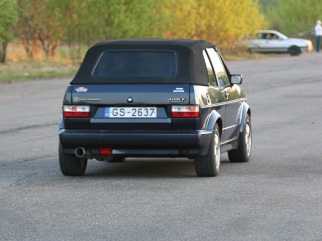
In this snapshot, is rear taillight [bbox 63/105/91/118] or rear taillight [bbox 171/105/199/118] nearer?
rear taillight [bbox 171/105/199/118]

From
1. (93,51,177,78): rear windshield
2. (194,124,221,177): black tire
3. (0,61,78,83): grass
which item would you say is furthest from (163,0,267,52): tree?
(194,124,221,177): black tire

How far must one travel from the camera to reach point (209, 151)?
38.9 feet

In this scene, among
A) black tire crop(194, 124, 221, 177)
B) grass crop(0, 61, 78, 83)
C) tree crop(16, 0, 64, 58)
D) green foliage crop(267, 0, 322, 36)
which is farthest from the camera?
green foliage crop(267, 0, 322, 36)

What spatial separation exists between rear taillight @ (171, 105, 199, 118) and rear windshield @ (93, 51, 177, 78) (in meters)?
0.46

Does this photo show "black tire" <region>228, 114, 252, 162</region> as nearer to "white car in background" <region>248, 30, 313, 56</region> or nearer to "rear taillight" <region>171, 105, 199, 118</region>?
"rear taillight" <region>171, 105, 199, 118</region>

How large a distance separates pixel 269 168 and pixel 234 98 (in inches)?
37.7

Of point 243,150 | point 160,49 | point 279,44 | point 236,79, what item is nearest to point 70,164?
point 160,49

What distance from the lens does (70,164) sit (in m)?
12.1

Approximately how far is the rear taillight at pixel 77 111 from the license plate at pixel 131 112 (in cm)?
20

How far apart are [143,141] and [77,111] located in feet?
2.45

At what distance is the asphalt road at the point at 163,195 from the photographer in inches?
332

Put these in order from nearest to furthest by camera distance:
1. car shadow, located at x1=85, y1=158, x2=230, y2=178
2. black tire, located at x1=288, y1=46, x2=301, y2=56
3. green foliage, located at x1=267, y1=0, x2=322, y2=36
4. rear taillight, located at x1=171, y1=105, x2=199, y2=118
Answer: rear taillight, located at x1=171, y1=105, x2=199, y2=118, car shadow, located at x1=85, y1=158, x2=230, y2=178, black tire, located at x1=288, y1=46, x2=301, y2=56, green foliage, located at x1=267, y1=0, x2=322, y2=36

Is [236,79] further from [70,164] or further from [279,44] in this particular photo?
[279,44]

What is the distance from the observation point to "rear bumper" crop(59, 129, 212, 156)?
11.6 meters
